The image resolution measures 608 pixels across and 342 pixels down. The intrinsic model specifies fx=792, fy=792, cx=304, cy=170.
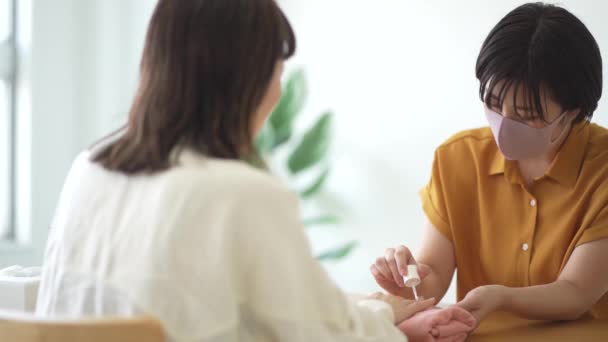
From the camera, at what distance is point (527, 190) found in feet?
6.07

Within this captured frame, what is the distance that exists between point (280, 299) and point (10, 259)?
3011mm

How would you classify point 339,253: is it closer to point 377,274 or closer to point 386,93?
point 386,93

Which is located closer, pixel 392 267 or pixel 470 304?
pixel 470 304

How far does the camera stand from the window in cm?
370

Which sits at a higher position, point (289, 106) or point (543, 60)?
point (543, 60)

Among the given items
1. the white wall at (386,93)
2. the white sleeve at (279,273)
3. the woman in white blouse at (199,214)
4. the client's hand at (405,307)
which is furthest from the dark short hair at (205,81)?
the white wall at (386,93)

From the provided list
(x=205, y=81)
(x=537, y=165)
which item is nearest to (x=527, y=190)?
(x=537, y=165)

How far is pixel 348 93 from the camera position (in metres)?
3.98

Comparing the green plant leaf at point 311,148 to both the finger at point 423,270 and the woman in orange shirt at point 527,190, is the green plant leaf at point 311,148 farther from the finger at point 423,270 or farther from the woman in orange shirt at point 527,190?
the finger at point 423,270

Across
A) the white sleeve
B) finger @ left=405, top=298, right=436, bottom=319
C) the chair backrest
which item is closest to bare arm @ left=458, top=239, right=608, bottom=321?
finger @ left=405, top=298, right=436, bottom=319

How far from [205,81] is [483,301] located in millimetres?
755

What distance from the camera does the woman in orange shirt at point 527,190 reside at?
1642 millimetres

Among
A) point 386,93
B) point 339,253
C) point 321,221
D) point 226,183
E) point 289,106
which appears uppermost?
point 226,183

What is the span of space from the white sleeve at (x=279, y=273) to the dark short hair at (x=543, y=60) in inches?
31.7
